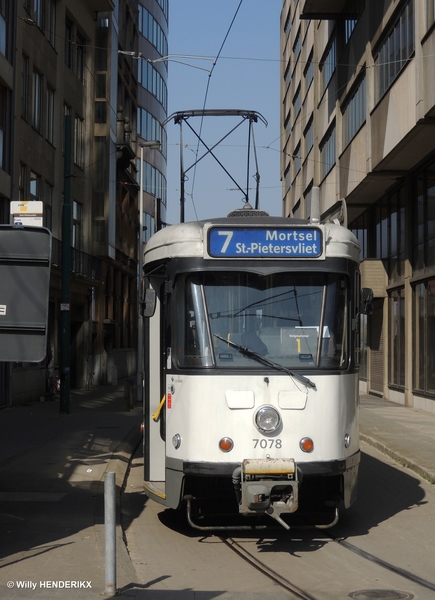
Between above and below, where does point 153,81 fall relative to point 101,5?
above

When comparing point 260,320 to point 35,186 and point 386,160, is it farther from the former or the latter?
point 35,186

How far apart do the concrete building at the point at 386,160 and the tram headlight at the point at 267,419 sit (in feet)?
Result: 38.5

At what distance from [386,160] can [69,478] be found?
48.9 feet

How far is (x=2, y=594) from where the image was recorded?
586 centimetres

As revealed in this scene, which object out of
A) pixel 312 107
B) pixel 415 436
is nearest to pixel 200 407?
pixel 415 436

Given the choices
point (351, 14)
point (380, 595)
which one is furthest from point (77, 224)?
point (380, 595)

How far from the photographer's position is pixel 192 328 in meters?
8.14

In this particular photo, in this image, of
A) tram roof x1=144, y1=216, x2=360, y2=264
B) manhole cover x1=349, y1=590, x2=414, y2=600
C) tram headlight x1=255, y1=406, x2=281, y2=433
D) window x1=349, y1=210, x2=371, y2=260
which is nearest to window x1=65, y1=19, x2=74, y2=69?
window x1=349, y1=210, x2=371, y2=260

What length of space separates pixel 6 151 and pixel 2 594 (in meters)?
19.4

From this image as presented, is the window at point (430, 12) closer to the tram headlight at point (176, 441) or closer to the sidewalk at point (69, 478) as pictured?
the sidewalk at point (69, 478)

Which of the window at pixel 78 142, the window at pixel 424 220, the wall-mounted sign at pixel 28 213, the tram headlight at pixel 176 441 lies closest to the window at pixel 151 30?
the window at pixel 78 142

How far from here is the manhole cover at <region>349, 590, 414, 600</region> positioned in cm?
617

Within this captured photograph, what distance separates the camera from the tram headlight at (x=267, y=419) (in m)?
7.80

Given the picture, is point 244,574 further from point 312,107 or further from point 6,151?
point 312,107
